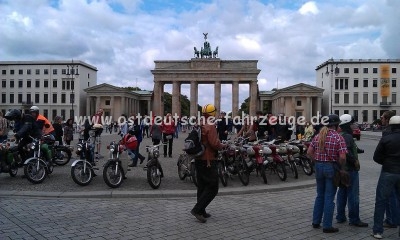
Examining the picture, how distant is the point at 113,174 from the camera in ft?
33.9

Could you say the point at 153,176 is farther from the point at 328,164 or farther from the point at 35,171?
the point at 328,164

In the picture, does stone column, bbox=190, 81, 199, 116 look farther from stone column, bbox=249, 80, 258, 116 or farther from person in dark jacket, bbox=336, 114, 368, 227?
person in dark jacket, bbox=336, 114, 368, 227

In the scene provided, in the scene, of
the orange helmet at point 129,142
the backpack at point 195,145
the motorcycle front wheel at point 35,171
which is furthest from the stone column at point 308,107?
the backpack at point 195,145

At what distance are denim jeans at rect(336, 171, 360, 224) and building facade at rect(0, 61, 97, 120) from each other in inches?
3996

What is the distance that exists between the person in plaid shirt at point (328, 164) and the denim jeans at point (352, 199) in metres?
0.56

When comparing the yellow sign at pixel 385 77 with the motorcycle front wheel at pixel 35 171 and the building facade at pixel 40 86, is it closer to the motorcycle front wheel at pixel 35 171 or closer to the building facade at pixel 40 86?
the motorcycle front wheel at pixel 35 171

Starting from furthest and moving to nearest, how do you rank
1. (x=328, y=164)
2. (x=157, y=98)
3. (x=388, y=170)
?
(x=157, y=98), (x=328, y=164), (x=388, y=170)

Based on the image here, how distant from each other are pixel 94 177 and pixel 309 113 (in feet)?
280

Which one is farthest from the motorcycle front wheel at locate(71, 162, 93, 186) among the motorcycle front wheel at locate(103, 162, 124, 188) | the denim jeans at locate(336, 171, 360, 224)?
the denim jeans at locate(336, 171, 360, 224)

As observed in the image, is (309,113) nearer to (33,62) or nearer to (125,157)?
(33,62)

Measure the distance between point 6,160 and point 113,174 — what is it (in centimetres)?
335

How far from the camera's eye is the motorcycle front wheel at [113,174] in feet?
33.0

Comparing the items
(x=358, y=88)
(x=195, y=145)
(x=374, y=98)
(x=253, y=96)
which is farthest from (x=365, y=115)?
(x=195, y=145)

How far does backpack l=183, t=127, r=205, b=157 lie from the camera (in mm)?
7234
